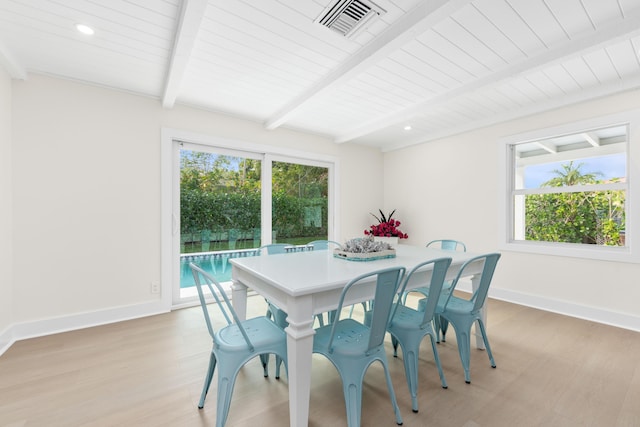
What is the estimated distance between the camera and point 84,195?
9.07ft

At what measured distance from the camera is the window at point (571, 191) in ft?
9.62

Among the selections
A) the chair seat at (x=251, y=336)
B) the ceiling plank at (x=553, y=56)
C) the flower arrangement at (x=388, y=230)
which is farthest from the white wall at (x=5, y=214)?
the flower arrangement at (x=388, y=230)

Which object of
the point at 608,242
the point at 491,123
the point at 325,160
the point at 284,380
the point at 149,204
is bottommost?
the point at 284,380

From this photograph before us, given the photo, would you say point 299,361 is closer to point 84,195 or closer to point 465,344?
point 465,344

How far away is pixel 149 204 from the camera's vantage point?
311cm

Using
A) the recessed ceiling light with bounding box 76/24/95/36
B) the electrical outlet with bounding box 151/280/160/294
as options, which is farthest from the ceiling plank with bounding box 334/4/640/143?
the electrical outlet with bounding box 151/280/160/294

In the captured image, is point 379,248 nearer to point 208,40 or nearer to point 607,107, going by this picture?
point 208,40

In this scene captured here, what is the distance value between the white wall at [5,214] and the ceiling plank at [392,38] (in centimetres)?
257

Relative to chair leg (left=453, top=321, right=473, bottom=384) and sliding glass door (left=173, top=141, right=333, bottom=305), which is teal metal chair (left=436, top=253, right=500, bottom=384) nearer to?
chair leg (left=453, top=321, right=473, bottom=384)

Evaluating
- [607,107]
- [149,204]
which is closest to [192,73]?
[149,204]

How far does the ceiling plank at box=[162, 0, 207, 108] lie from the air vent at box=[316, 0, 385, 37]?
74 cm

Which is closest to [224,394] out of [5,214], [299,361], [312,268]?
[299,361]

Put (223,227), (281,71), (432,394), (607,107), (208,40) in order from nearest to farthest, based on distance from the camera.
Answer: (432,394) < (208,40) < (281,71) < (607,107) < (223,227)

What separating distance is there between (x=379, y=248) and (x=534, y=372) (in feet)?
4.51
